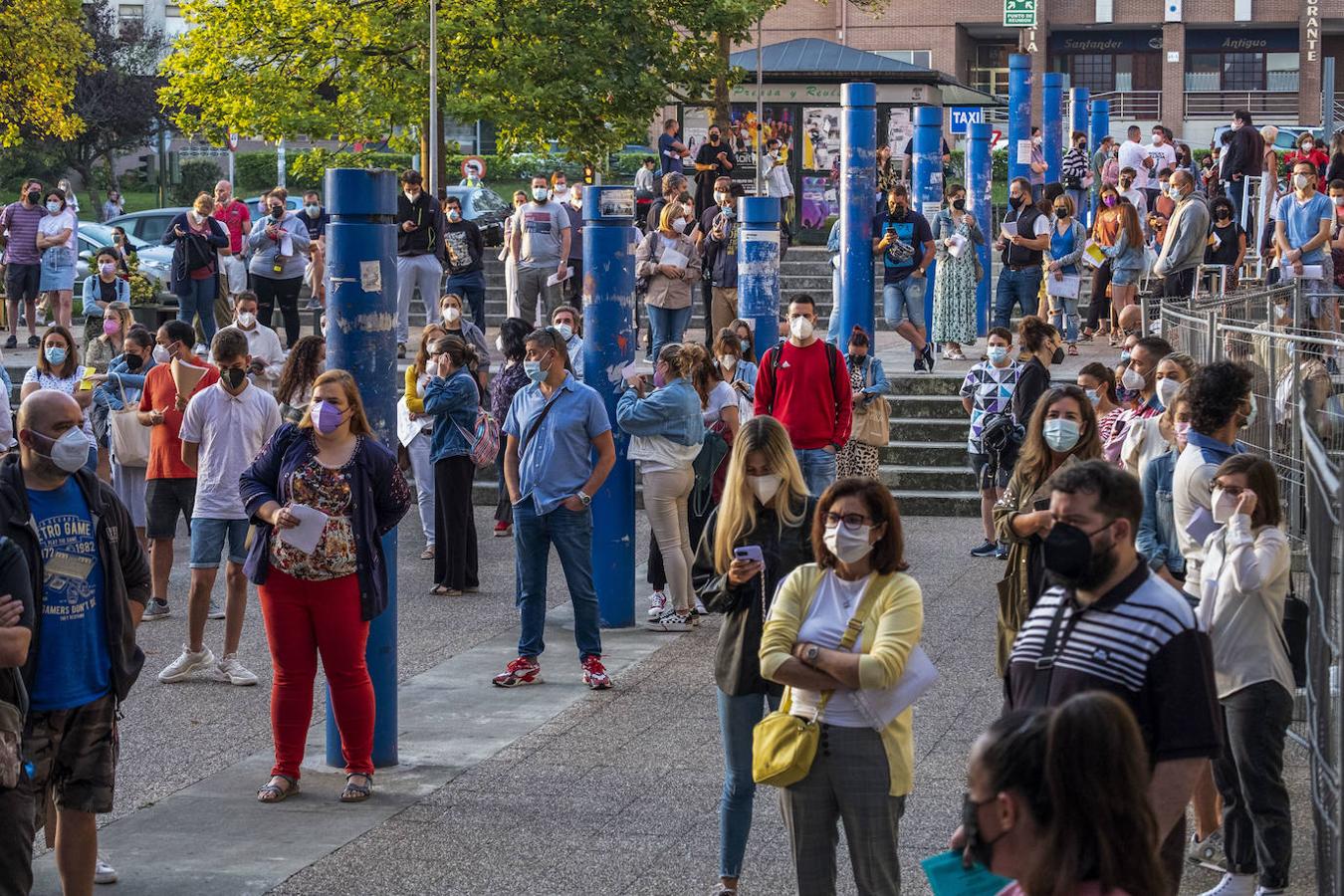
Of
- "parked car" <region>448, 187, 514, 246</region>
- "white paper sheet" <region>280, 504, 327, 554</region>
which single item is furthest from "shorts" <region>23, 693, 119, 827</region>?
"parked car" <region>448, 187, 514, 246</region>

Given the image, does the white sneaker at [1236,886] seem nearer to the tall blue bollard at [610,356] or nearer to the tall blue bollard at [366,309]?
the tall blue bollard at [366,309]

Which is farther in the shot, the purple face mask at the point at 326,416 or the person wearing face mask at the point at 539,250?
the person wearing face mask at the point at 539,250

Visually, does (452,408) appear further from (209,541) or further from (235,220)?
(235,220)

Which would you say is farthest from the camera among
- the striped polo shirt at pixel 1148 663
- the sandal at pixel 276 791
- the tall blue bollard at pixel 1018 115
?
the tall blue bollard at pixel 1018 115

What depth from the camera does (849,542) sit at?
5602 mm

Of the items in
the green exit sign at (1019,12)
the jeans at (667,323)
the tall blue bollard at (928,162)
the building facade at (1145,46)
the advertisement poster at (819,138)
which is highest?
the building facade at (1145,46)

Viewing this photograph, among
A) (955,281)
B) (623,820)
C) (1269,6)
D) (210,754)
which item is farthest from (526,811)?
(1269,6)

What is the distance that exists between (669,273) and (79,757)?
40.5 ft

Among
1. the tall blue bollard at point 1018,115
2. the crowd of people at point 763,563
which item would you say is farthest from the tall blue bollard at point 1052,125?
the crowd of people at point 763,563

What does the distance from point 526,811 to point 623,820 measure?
1.44ft

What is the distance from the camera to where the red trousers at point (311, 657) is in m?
7.98

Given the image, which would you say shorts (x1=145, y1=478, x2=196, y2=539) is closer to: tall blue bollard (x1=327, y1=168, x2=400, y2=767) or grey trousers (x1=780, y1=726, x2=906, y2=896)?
tall blue bollard (x1=327, y1=168, x2=400, y2=767)

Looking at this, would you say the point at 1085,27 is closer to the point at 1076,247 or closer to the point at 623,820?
the point at 1076,247

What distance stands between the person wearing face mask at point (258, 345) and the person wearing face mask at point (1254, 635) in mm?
9844
